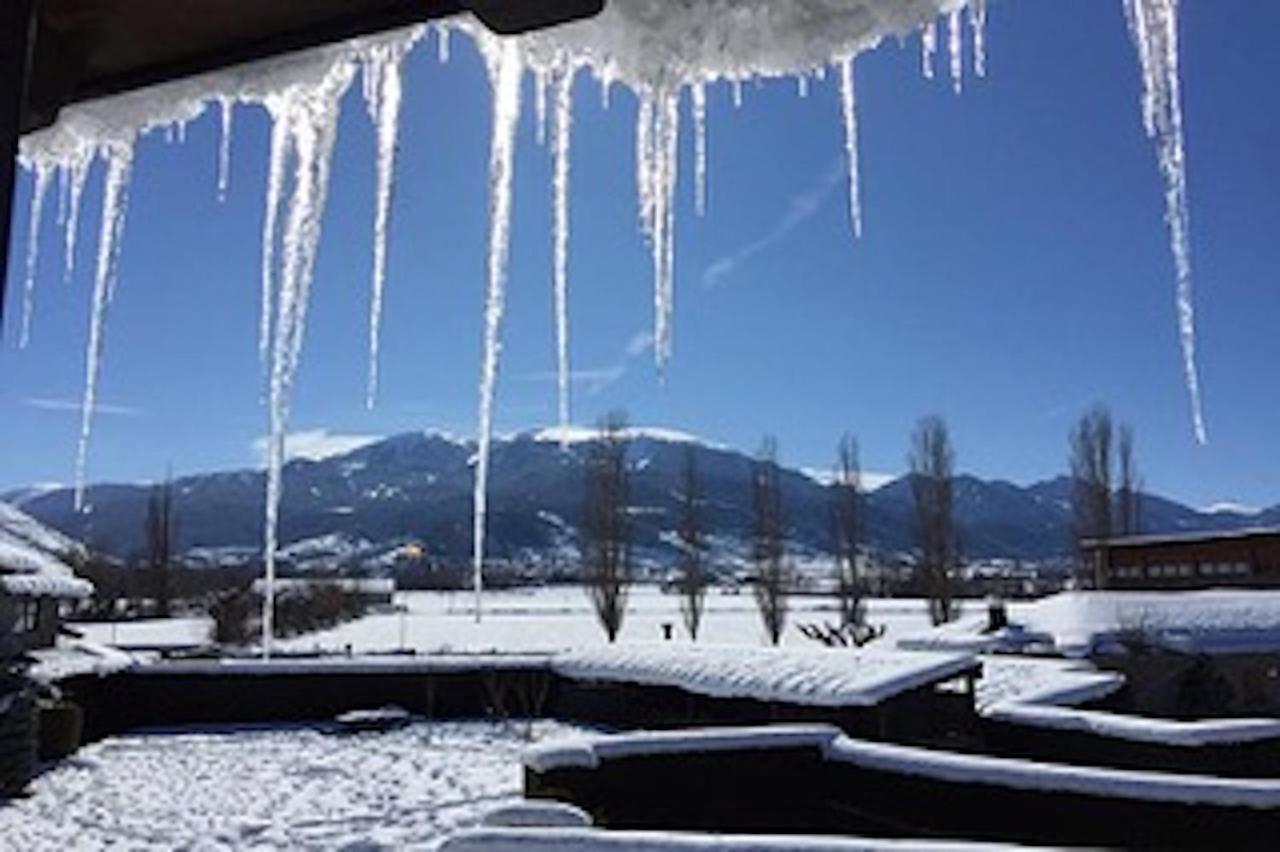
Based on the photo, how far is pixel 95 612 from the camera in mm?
51844

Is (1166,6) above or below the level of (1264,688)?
above

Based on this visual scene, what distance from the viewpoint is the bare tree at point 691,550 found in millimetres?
39906

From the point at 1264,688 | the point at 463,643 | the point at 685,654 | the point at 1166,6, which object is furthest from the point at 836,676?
the point at 463,643

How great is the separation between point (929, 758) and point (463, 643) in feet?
109

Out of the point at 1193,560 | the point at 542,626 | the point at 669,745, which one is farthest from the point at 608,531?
the point at 669,745

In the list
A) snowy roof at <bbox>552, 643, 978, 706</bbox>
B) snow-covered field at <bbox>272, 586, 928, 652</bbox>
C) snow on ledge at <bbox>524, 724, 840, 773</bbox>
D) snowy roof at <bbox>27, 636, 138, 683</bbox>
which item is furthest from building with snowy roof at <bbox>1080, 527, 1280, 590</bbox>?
snowy roof at <bbox>27, 636, 138, 683</bbox>

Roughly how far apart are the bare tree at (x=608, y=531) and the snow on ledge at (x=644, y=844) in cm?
3155

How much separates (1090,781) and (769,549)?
31.6 meters

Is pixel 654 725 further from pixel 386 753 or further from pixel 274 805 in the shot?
pixel 274 805

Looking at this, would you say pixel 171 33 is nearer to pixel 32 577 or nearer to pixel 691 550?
pixel 32 577

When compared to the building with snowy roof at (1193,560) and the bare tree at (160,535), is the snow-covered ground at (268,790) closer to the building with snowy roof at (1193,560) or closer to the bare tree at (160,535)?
the building with snowy roof at (1193,560)

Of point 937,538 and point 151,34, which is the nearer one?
Result: point 151,34

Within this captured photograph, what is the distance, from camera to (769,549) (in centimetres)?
4138

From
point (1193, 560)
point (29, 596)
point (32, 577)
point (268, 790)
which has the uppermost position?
point (1193, 560)
